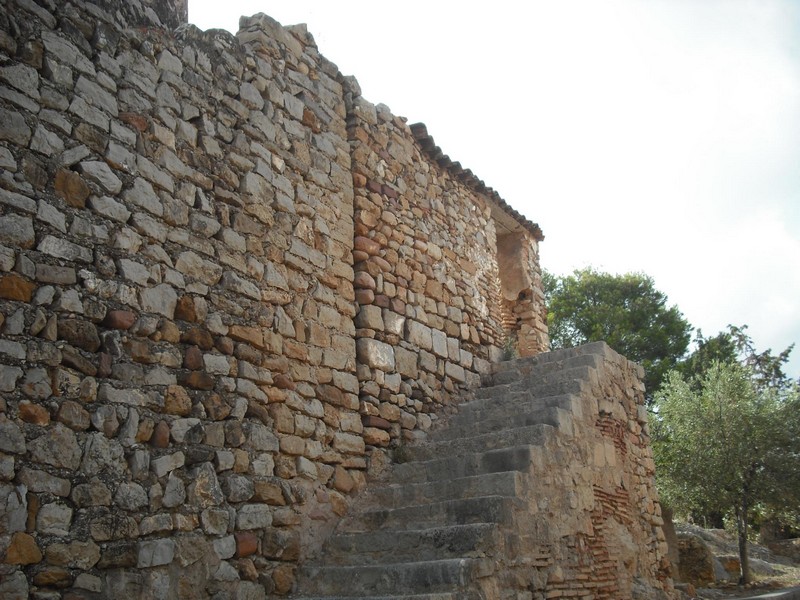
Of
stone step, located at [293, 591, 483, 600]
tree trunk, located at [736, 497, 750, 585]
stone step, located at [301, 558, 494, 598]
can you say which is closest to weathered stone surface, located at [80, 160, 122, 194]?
stone step, located at [301, 558, 494, 598]

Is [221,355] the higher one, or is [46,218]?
[46,218]

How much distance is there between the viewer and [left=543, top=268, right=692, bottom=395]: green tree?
2469 centimetres

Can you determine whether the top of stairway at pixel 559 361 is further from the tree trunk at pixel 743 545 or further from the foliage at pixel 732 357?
the foliage at pixel 732 357

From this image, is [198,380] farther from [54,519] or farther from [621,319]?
[621,319]

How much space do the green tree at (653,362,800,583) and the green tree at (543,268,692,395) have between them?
32.0 ft

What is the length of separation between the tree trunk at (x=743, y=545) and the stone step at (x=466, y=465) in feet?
30.7

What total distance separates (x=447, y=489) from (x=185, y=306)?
2.40 meters

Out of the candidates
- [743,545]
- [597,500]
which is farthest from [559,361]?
[743,545]

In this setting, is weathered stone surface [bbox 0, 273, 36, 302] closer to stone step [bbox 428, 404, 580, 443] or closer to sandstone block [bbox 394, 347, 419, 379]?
sandstone block [bbox 394, 347, 419, 379]

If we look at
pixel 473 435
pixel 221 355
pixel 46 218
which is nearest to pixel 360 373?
pixel 473 435

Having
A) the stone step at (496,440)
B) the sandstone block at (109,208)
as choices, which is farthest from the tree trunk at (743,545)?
the sandstone block at (109,208)

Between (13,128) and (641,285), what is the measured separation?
25.4 metres

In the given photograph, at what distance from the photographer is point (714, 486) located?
13.5 metres

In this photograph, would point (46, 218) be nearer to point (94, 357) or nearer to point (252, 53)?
point (94, 357)
